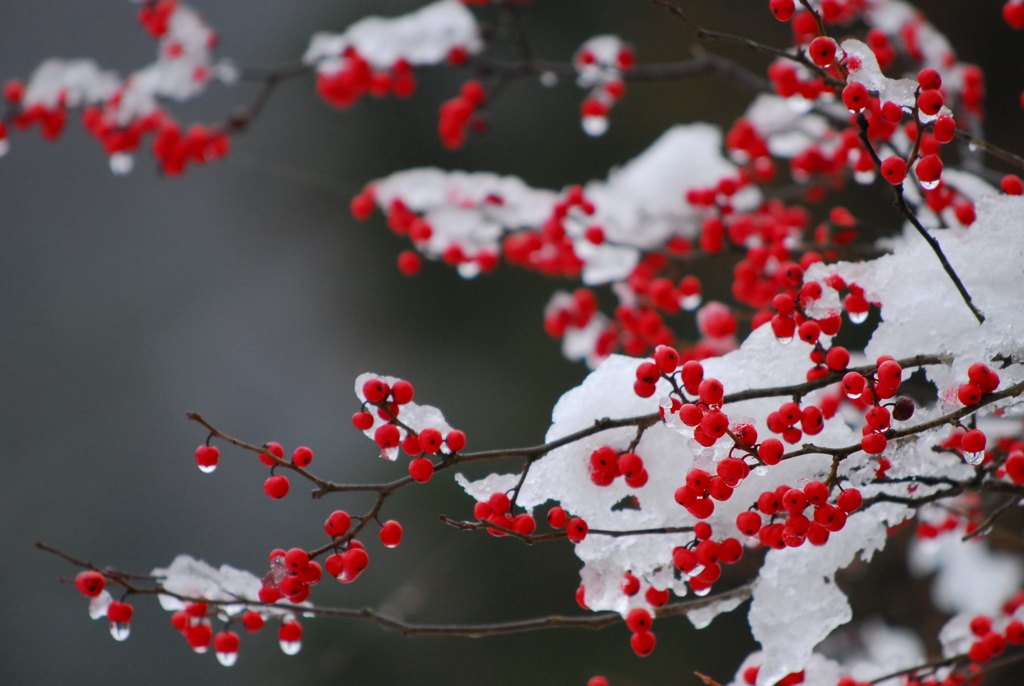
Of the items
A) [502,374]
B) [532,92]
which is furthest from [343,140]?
[502,374]

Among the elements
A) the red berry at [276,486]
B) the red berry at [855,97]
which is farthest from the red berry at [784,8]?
the red berry at [276,486]

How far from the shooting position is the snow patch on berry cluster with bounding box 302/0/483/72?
125 centimetres

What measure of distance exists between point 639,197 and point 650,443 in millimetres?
731

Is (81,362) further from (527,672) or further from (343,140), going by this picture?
(527,672)

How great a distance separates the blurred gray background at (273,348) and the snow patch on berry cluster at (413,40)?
1.09 m

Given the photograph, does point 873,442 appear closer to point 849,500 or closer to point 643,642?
point 849,500

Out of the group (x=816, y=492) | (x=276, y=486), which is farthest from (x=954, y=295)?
(x=276, y=486)

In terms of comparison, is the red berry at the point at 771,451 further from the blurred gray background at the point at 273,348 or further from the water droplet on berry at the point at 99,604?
the blurred gray background at the point at 273,348

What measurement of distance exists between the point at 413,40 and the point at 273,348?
4.70 feet

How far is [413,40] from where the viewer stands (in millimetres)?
1259

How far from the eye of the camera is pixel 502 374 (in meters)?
2.34

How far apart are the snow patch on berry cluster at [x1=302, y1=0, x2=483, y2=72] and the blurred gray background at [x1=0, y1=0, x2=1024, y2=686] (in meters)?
1.09

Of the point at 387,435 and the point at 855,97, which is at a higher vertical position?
the point at 855,97

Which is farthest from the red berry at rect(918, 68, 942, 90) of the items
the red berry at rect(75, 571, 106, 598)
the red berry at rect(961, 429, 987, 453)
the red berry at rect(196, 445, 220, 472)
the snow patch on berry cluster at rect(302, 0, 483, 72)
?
the snow patch on berry cluster at rect(302, 0, 483, 72)
